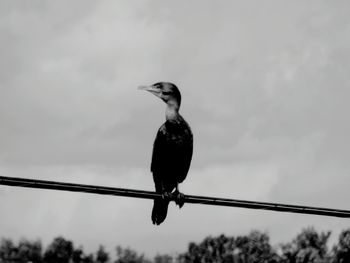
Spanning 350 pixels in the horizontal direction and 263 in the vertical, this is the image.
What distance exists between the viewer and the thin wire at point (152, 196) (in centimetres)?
545

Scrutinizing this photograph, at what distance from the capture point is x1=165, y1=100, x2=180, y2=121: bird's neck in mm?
9734

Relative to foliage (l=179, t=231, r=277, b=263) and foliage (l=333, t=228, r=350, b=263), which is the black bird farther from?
foliage (l=179, t=231, r=277, b=263)

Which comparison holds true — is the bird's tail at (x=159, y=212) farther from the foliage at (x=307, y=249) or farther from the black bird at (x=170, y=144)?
the foliage at (x=307, y=249)

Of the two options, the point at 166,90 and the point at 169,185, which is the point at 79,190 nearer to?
the point at 166,90

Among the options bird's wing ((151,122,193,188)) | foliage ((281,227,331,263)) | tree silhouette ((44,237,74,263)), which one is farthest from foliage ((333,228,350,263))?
A: tree silhouette ((44,237,74,263))

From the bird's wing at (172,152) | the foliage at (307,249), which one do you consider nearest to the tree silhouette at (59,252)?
the foliage at (307,249)

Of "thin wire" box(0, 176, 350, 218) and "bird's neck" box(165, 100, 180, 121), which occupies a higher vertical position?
"bird's neck" box(165, 100, 180, 121)

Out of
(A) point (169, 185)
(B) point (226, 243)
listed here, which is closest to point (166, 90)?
(A) point (169, 185)

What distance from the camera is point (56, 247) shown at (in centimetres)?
9919

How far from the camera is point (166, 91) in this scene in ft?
32.1

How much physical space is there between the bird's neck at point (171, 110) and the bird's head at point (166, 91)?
1.1 inches

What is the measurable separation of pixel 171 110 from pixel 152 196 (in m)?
4.01

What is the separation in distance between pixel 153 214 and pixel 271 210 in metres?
3.76

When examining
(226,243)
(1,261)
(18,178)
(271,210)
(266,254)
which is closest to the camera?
(18,178)
